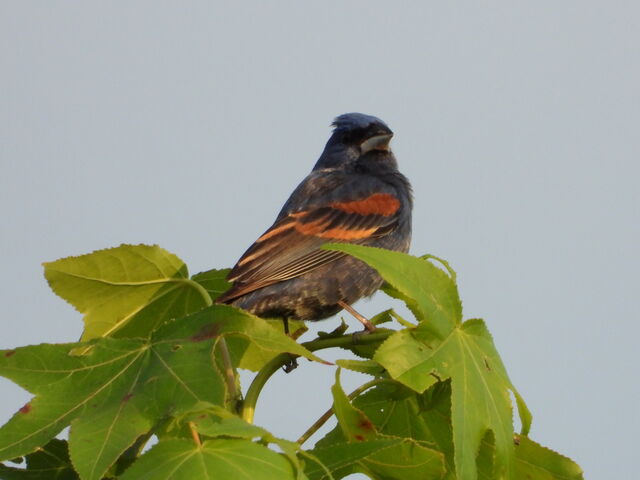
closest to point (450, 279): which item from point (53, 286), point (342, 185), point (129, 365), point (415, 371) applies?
point (415, 371)

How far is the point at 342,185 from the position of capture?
8.48m

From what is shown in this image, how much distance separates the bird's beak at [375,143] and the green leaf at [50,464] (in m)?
5.57

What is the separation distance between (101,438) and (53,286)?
1.63 meters

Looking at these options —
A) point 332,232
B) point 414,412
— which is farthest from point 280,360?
point 332,232

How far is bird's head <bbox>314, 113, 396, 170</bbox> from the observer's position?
351 inches

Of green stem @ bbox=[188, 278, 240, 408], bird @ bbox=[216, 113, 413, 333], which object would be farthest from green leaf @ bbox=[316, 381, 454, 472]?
bird @ bbox=[216, 113, 413, 333]

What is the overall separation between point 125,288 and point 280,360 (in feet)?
4.20

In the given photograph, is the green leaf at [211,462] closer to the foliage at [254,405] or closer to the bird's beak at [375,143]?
the foliage at [254,405]

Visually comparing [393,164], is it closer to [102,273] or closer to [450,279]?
[102,273]

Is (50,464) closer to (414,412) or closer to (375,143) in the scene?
(414,412)

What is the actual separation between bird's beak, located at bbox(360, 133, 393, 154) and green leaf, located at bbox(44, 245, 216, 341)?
4211 millimetres

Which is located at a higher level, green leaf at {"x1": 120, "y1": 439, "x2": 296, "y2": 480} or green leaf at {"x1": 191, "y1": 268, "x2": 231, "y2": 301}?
green leaf at {"x1": 191, "y1": 268, "x2": 231, "y2": 301}

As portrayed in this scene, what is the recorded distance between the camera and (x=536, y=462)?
13.1 feet

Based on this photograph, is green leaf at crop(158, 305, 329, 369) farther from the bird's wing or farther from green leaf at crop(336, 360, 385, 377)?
the bird's wing
